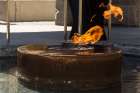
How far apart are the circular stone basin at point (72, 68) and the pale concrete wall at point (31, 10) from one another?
13.8m

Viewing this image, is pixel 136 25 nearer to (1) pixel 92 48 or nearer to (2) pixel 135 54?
(2) pixel 135 54

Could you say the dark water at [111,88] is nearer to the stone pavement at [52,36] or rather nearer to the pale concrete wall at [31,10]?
the stone pavement at [52,36]

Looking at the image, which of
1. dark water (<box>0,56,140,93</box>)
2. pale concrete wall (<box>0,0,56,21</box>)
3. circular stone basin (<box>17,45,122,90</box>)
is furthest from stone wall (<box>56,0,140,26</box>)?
circular stone basin (<box>17,45,122,90</box>)

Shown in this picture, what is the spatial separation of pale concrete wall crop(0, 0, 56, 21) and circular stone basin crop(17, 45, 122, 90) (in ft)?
45.2

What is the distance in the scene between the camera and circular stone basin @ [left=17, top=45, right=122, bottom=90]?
7238 millimetres

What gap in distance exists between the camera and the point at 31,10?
859 inches

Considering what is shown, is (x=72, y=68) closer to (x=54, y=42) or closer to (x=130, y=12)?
(x=54, y=42)

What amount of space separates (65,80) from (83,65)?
0.37 metres

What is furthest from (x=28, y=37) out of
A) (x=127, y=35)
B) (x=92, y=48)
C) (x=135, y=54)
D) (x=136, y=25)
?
(x=92, y=48)

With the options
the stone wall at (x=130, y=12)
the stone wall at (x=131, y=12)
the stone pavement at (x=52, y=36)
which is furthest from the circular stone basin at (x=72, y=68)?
the stone wall at (x=131, y=12)

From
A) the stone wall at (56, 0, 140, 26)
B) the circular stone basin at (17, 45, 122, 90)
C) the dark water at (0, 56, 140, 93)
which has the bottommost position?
the dark water at (0, 56, 140, 93)

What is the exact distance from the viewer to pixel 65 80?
7.30 m

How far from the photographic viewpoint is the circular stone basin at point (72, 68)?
7238 mm

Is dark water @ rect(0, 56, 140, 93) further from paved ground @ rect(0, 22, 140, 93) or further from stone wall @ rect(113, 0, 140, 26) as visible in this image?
stone wall @ rect(113, 0, 140, 26)
